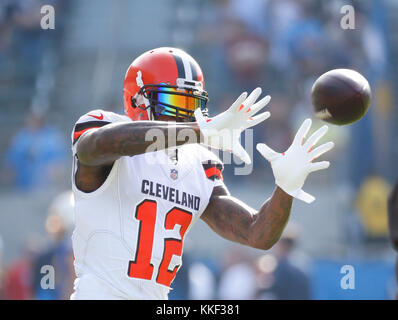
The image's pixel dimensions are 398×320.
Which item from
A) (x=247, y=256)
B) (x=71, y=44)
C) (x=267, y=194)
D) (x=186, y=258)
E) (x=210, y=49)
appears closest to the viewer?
(x=186, y=258)

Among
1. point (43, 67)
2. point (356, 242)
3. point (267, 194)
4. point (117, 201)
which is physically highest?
point (43, 67)

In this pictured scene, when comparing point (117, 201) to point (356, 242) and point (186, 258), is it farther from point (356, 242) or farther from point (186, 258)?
point (356, 242)

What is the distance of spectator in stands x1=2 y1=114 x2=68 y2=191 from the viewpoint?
29.6ft

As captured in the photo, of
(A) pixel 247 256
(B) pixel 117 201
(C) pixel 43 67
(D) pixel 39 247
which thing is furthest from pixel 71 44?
→ (B) pixel 117 201

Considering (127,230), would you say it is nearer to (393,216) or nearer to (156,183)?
(156,183)

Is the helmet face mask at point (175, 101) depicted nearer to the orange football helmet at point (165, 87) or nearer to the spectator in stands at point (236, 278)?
the orange football helmet at point (165, 87)

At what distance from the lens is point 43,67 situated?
11.0m


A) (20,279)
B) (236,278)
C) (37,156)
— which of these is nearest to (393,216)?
(236,278)

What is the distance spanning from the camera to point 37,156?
29.6 feet

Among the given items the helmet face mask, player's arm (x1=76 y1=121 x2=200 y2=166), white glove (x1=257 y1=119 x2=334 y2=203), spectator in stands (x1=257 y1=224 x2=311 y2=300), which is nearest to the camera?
player's arm (x1=76 y1=121 x2=200 y2=166)

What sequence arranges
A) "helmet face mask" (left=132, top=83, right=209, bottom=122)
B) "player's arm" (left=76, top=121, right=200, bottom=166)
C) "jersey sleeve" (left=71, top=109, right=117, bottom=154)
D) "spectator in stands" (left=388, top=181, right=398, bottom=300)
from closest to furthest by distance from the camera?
1. "player's arm" (left=76, top=121, right=200, bottom=166)
2. "jersey sleeve" (left=71, top=109, right=117, bottom=154)
3. "helmet face mask" (left=132, top=83, right=209, bottom=122)
4. "spectator in stands" (left=388, top=181, right=398, bottom=300)

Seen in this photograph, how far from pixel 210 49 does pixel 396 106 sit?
2677 millimetres

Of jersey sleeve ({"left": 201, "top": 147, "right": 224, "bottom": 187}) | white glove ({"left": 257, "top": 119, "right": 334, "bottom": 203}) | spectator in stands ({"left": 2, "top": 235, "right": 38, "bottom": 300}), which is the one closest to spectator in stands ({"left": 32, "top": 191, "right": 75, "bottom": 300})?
spectator in stands ({"left": 2, "top": 235, "right": 38, "bottom": 300})

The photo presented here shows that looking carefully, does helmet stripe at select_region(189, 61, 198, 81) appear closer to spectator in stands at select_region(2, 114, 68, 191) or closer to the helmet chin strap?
the helmet chin strap
